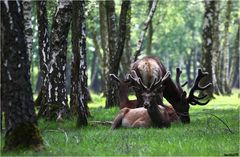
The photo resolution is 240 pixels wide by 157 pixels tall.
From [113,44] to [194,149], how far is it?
14.3 meters

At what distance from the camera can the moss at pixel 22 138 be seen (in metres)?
9.34

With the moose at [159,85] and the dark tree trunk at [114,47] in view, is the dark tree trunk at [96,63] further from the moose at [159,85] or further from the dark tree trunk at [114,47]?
the moose at [159,85]

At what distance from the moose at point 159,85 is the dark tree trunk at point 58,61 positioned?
180cm

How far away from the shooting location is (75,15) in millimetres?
14062

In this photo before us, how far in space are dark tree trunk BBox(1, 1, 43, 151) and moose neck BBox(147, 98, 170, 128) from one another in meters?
4.78

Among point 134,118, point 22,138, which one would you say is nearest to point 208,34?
point 134,118

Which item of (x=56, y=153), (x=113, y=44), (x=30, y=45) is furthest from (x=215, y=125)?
(x=113, y=44)

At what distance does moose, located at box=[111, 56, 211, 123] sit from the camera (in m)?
14.7

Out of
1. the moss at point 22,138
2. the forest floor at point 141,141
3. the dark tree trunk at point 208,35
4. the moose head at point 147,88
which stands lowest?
the forest floor at point 141,141

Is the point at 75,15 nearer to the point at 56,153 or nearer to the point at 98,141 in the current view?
the point at 98,141

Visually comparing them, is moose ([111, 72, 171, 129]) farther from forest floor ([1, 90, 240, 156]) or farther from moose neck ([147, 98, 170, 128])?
forest floor ([1, 90, 240, 156])

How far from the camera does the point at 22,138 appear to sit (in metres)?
9.38

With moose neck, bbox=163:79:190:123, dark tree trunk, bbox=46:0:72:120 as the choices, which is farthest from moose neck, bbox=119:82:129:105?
dark tree trunk, bbox=46:0:72:120

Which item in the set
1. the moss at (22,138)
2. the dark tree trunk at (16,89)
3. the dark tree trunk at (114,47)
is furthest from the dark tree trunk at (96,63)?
the moss at (22,138)
